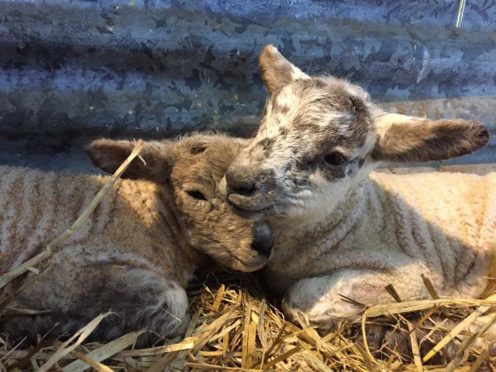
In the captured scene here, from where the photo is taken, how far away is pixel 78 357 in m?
→ 2.45

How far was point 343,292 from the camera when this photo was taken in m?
3.14

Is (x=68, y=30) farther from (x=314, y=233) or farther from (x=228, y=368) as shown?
(x=228, y=368)

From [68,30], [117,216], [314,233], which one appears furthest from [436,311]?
[68,30]

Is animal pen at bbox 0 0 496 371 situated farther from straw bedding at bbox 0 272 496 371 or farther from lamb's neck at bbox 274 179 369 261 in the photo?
lamb's neck at bbox 274 179 369 261

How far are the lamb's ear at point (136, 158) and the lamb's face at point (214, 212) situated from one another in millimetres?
67

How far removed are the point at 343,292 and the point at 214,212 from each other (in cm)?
88

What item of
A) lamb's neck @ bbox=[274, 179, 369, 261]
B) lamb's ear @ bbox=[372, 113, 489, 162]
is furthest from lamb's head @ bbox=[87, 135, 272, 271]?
lamb's ear @ bbox=[372, 113, 489, 162]

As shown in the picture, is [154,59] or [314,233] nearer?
[314,233]

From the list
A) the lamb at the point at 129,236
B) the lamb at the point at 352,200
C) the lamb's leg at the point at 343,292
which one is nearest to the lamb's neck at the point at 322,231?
the lamb at the point at 352,200

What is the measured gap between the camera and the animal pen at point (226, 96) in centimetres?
278

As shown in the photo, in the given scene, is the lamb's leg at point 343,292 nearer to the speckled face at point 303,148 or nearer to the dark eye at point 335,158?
the speckled face at point 303,148

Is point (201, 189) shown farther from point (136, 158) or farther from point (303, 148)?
point (303, 148)

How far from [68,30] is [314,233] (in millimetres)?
1968

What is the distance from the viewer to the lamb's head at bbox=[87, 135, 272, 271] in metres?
3.00
